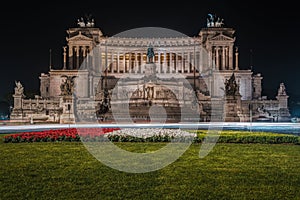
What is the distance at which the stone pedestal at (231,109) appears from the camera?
157 feet

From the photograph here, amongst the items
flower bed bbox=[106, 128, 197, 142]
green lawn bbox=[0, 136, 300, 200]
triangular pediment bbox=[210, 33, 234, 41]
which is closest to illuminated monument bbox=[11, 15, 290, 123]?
triangular pediment bbox=[210, 33, 234, 41]

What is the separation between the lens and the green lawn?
1107cm

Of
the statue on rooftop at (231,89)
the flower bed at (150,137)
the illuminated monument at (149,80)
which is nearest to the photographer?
the flower bed at (150,137)

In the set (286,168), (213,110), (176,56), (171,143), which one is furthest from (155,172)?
(176,56)

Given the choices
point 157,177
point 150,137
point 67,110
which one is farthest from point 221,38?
point 157,177

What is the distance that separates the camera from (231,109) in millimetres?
48406

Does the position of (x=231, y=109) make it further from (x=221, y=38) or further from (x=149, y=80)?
(x=221, y=38)

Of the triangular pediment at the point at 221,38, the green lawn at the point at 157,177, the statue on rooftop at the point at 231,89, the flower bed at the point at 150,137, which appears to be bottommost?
the green lawn at the point at 157,177

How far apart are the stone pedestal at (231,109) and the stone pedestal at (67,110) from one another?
19.1 m

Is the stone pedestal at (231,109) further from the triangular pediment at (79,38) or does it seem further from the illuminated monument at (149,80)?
the triangular pediment at (79,38)

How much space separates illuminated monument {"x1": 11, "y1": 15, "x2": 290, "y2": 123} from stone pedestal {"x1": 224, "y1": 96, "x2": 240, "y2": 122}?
11 centimetres

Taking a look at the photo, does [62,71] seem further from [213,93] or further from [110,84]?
[213,93]

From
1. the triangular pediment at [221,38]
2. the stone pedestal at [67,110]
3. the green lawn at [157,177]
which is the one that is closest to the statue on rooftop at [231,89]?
the stone pedestal at [67,110]

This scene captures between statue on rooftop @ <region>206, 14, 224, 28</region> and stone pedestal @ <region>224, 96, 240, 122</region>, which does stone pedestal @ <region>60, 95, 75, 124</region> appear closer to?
stone pedestal @ <region>224, 96, 240, 122</region>
